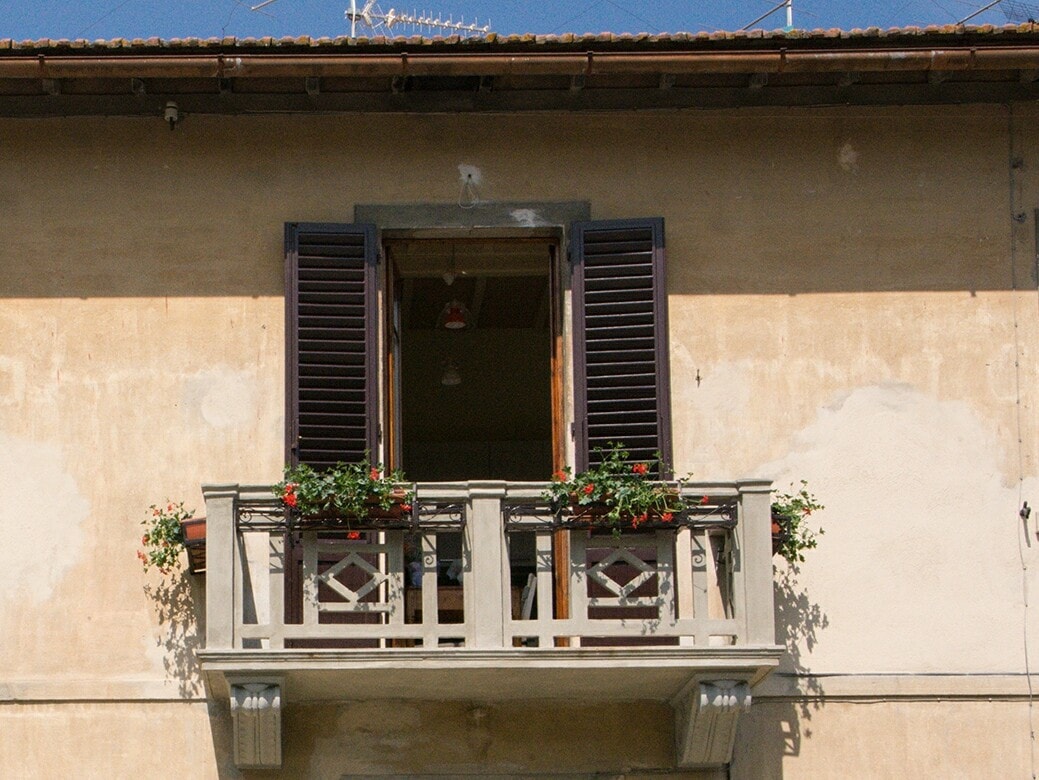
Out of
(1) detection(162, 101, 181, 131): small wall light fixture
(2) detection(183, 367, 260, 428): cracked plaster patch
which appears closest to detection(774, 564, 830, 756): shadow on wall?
(2) detection(183, 367, 260, 428): cracked plaster patch

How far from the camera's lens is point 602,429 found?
13688mm

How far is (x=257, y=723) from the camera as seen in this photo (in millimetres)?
12719

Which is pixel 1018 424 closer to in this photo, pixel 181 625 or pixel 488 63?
pixel 488 63

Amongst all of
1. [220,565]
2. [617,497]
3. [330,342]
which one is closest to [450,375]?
[330,342]

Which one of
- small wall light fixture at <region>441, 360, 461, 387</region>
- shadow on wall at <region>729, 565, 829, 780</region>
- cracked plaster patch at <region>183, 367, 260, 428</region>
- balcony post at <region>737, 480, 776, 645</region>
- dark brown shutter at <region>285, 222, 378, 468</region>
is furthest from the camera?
small wall light fixture at <region>441, 360, 461, 387</region>

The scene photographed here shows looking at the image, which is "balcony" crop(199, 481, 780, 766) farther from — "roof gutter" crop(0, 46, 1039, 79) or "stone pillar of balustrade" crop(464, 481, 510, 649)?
"roof gutter" crop(0, 46, 1039, 79)

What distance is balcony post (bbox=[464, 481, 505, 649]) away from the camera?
41.1 feet

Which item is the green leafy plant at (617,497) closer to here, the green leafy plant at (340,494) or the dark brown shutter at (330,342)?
the green leafy plant at (340,494)

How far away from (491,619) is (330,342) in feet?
7.39

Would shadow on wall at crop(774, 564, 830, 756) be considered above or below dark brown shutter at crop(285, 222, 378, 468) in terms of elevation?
below

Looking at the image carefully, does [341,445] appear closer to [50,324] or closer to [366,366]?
[366,366]

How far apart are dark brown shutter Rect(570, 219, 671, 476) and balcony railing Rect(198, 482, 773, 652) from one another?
0.78m

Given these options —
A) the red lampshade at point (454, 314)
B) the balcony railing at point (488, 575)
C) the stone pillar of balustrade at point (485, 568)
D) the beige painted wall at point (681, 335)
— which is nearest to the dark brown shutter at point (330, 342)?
the beige painted wall at point (681, 335)

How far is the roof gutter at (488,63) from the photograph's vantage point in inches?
541
